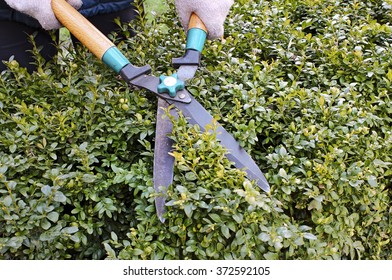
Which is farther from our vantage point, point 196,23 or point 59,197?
point 196,23

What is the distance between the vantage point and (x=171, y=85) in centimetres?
202

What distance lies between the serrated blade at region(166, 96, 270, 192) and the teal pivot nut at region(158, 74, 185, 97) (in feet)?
0.13

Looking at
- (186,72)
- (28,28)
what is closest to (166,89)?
(186,72)

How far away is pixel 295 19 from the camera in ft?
10.3

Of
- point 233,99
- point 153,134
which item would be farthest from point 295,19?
point 153,134

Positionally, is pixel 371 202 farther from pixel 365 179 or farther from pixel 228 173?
pixel 228 173

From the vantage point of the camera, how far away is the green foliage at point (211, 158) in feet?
6.10

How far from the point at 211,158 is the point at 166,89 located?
0.32 m

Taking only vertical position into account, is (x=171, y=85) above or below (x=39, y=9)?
below

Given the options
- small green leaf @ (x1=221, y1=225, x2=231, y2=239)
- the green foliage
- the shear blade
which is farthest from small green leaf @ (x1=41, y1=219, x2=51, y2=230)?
the shear blade

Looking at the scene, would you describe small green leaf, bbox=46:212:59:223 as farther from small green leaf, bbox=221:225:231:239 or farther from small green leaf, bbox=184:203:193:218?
small green leaf, bbox=221:225:231:239

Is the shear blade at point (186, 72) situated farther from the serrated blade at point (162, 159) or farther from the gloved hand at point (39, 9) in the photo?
the gloved hand at point (39, 9)

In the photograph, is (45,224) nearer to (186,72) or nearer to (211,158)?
(211,158)
